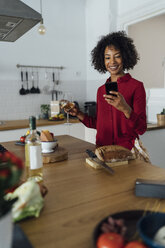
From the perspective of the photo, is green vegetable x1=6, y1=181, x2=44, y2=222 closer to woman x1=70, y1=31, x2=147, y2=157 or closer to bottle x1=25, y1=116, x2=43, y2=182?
bottle x1=25, y1=116, x2=43, y2=182

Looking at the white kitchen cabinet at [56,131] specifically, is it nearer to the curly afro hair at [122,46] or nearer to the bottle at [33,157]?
the curly afro hair at [122,46]

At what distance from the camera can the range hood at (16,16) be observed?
1.49 meters

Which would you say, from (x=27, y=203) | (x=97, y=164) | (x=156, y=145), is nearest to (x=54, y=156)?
(x=97, y=164)

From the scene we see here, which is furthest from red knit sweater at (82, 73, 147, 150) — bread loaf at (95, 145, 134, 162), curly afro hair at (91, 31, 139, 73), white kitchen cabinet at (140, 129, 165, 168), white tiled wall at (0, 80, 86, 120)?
white tiled wall at (0, 80, 86, 120)

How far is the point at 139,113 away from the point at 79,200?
Result: 3.22 ft

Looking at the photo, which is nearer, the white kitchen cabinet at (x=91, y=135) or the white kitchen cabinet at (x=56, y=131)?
the white kitchen cabinet at (x=56, y=131)

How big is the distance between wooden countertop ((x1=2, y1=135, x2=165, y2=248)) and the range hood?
3.11 feet

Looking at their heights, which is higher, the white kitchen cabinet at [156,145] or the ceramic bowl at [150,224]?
the ceramic bowl at [150,224]

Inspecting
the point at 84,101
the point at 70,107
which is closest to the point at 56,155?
the point at 70,107

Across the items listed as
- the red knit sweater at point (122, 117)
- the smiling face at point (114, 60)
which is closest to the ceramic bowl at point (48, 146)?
the red knit sweater at point (122, 117)

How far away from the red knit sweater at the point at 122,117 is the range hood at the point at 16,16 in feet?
2.59

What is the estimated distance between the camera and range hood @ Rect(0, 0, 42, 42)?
1.49 meters

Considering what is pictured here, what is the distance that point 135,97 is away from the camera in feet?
6.00

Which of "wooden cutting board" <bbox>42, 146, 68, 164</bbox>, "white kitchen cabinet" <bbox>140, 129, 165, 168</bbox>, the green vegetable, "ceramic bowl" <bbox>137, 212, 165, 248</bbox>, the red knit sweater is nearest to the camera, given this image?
"ceramic bowl" <bbox>137, 212, 165, 248</bbox>
